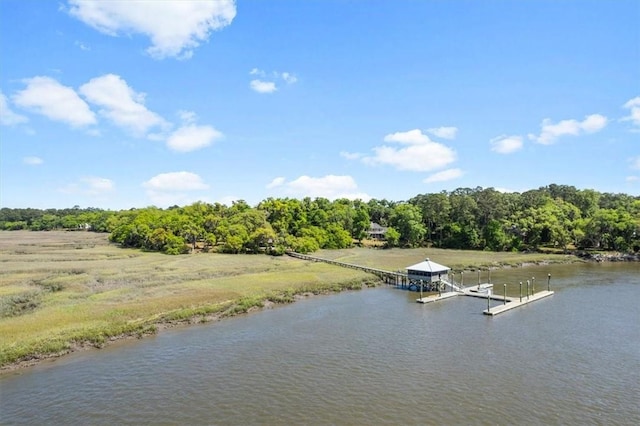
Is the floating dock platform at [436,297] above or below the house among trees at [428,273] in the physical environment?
below

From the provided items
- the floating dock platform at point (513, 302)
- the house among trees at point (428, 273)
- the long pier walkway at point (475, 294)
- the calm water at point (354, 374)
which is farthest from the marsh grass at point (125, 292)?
the floating dock platform at point (513, 302)

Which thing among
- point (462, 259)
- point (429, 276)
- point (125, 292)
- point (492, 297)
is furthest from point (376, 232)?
point (125, 292)

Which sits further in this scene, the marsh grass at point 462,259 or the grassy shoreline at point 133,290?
the marsh grass at point 462,259

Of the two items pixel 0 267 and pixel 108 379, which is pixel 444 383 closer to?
pixel 108 379

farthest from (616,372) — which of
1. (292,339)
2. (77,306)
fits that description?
(77,306)

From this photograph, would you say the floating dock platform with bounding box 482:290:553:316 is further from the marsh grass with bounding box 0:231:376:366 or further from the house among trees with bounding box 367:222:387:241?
the house among trees with bounding box 367:222:387:241

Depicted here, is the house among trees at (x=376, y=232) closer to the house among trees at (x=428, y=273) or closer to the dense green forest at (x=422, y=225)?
the dense green forest at (x=422, y=225)
